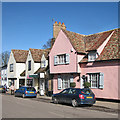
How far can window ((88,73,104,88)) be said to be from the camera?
18453 mm

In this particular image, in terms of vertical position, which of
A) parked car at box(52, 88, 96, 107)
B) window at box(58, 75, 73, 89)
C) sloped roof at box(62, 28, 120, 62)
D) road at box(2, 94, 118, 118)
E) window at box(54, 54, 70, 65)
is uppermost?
sloped roof at box(62, 28, 120, 62)

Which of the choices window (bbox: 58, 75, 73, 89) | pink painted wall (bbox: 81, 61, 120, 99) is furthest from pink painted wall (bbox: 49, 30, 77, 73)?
pink painted wall (bbox: 81, 61, 120, 99)

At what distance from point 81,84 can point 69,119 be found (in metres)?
10.8

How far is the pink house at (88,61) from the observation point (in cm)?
1793

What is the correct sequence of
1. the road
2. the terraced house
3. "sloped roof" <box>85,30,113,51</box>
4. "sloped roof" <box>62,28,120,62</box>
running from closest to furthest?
1. the road
2. "sloped roof" <box>62,28,120,62</box>
3. "sloped roof" <box>85,30,113,51</box>
4. the terraced house

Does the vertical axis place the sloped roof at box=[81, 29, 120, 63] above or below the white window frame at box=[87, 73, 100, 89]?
above

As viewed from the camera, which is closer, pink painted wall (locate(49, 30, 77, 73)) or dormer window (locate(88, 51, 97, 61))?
dormer window (locate(88, 51, 97, 61))

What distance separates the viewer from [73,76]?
21.6m

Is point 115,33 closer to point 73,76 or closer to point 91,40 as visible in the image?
point 91,40

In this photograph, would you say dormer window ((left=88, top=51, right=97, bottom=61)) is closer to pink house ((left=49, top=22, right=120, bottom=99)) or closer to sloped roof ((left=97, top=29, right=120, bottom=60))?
pink house ((left=49, top=22, right=120, bottom=99))

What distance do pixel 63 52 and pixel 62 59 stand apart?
2.84 ft

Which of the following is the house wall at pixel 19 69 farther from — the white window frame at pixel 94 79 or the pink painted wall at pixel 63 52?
the white window frame at pixel 94 79

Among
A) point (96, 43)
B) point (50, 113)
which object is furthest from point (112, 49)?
point (50, 113)

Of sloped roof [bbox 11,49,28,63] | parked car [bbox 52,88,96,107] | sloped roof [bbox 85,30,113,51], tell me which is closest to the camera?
parked car [bbox 52,88,96,107]
